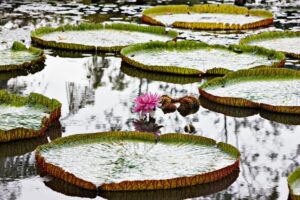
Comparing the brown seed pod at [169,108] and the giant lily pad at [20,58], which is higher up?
the giant lily pad at [20,58]

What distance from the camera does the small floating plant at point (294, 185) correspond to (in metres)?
3.12

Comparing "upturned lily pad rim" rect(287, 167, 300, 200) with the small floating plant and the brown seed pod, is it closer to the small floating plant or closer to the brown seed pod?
the small floating plant

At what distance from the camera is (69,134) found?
416 cm

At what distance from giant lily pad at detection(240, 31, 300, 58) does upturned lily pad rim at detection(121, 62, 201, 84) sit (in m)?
1.20

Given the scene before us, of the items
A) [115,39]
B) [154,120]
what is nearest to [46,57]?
[115,39]

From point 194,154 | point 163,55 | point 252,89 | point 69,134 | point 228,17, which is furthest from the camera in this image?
point 228,17

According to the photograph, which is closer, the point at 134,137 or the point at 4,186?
the point at 4,186

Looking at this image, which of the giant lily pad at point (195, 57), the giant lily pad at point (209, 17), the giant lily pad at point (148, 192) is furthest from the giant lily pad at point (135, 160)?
the giant lily pad at point (209, 17)

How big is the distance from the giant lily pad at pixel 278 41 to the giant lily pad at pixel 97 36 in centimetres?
79

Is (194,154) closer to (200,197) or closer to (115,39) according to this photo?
(200,197)

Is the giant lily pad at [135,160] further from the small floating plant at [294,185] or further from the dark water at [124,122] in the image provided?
the small floating plant at [294,185]

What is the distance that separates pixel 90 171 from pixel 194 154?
578 mm

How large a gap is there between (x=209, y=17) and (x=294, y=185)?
205 inches

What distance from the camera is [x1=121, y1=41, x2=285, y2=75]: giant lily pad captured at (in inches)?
222
